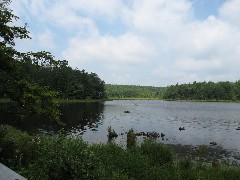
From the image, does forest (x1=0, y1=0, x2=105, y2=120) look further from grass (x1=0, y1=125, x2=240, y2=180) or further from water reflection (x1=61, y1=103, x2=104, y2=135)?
water reflection (x1=61, y1=103, x2=104, y2=135)

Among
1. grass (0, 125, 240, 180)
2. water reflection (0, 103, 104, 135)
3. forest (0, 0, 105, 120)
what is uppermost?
forest (0, 0, 105, 120)

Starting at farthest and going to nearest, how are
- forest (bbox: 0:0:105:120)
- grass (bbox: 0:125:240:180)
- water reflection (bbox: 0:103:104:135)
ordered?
water reflection (bbox: 0:103:104:135), forest (bbox: 0:0:105:120), grass (bbox: 0:125:240:180)

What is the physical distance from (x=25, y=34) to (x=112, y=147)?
1070 cm

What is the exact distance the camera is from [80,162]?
946 cm

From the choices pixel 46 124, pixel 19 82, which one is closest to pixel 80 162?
pixel 19 82

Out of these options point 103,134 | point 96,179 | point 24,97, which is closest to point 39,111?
point 24,97

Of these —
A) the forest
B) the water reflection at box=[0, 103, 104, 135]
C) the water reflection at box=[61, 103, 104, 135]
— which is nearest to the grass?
the forest

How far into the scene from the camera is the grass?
932 centimetres

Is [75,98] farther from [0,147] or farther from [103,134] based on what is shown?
[0,147]

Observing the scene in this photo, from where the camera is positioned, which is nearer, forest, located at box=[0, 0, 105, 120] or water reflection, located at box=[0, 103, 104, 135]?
forest, located at box=[0, 0, 105, 120]

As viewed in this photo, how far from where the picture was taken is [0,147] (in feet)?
45.6

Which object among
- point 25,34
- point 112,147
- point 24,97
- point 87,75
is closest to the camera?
point 24,97

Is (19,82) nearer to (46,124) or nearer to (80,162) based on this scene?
(80,162)

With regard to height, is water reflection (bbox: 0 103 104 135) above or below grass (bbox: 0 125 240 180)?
below
